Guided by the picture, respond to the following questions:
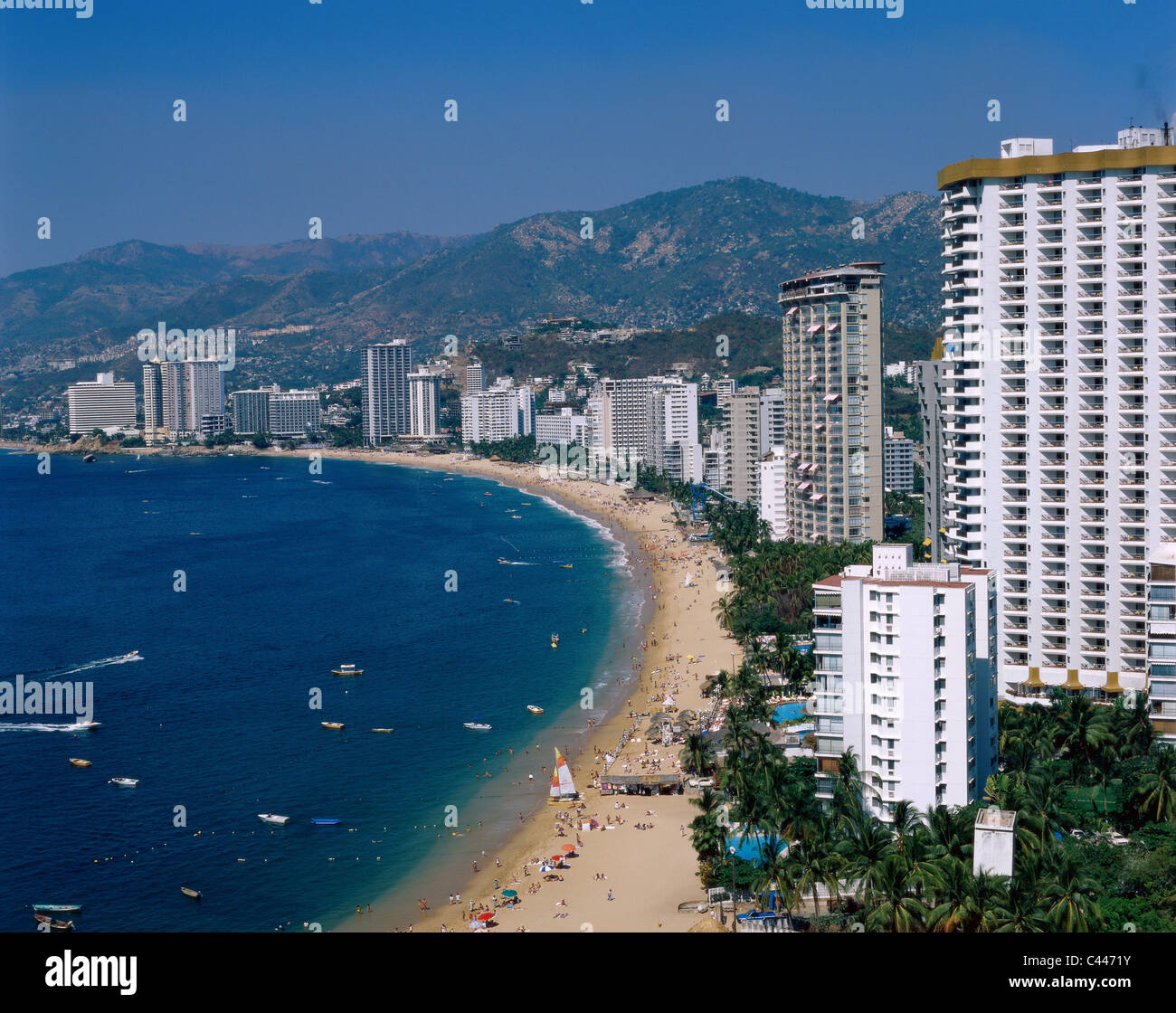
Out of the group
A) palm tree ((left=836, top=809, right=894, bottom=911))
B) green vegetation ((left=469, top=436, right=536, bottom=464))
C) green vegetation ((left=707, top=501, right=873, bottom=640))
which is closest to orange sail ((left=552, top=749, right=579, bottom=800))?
green vegetation ((left=707, top=501, right=873, bottom=640))

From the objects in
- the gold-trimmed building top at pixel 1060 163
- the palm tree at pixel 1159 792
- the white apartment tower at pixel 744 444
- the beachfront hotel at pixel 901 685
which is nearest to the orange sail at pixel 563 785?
the beachfront hotel at pixel 901 685

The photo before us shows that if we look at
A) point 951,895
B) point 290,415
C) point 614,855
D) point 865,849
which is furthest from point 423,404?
point 951,895

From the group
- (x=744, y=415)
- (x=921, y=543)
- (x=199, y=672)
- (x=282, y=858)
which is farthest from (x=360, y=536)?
(x=282, y=858)

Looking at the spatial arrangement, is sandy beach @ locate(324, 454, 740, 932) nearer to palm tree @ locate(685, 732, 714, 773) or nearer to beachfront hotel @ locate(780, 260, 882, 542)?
palm tree @ locate(685, 732, 714, 773)

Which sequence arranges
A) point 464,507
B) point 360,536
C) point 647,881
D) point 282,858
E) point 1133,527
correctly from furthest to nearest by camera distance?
point 464,507, point 360,536, point 1133,527, point 282,858, point 647,881

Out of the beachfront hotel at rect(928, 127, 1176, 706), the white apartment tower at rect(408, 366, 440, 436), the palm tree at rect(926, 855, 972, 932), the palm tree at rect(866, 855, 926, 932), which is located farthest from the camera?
the white apartment tower at rect(408, 366, 440, 436)

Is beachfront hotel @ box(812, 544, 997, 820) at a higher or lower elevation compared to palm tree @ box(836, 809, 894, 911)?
higher
